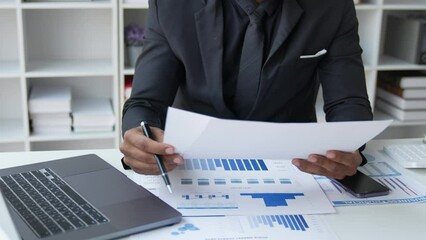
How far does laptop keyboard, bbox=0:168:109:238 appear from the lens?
965 millimetres

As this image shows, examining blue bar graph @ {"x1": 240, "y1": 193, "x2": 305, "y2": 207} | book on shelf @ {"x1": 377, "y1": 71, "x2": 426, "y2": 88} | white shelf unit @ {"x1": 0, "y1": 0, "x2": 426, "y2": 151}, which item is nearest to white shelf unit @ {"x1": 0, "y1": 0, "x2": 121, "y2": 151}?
white shelf unit @ {"x1": 0, "y1": 0, "x2": 426, "y2": 151}

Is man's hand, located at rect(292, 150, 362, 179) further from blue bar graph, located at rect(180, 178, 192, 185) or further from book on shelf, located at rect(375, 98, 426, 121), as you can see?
book on shelf, located at rect(375, 98, 426, 121)

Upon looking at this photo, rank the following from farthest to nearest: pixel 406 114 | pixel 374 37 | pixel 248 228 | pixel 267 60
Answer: pixel 406 114, pixel 374 37, pixel 267 60, pixel 248 228

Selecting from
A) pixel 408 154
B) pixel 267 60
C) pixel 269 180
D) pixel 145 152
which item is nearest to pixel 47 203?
pixel 145 152

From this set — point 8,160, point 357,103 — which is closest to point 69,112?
point 8,160

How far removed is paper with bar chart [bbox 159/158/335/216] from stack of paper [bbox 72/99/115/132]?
4.73 feet

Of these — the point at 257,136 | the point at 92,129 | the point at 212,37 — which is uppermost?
the point at 212,37

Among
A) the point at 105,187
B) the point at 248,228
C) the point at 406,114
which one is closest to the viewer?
the point at 248,228

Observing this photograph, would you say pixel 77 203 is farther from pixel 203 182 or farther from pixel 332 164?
pixel 332 164

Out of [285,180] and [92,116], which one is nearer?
[285,180]

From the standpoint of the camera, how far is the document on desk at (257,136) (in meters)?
0.98

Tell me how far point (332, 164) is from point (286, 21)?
1.64ft

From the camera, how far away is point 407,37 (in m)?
2.81

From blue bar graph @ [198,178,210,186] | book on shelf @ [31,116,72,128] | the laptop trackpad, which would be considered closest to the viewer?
the laptop trackpad
